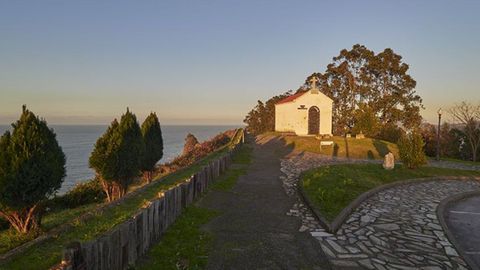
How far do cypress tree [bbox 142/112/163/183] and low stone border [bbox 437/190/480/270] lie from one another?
1433 centimetres

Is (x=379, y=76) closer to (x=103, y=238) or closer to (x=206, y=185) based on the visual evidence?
(x=206, y=185)

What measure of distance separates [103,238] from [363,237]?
5914mm

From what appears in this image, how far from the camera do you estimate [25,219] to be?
8.82m

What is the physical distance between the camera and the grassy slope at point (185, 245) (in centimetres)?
599

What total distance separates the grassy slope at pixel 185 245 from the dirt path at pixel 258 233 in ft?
0.81

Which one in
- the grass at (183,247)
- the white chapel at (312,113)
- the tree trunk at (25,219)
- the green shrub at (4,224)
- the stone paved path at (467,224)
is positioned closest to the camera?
the grass at (183,247)

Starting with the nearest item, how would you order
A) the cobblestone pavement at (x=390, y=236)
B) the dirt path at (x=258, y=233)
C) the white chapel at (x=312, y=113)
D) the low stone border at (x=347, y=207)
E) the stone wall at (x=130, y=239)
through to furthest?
1. the stone wall at (x=130, y=239)
2. the dirt path at (x=258, y=233)
3. the cobblestone pavement at (x=390, y=236)
4. the low stone border at (x=347, y=207)
5. the white chapel at (x=312, y=113)

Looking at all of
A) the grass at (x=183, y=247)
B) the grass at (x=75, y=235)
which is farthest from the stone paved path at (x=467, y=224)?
the grass at (x=75, y=235)

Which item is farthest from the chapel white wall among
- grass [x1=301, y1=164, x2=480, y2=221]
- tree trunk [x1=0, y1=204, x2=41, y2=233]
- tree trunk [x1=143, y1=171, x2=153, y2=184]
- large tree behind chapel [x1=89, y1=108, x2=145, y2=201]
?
tree trunk [x1=0, y1=204, x2=41, y2=233]

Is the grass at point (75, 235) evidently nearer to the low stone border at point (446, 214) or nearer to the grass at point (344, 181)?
the grass at point (344, 181)

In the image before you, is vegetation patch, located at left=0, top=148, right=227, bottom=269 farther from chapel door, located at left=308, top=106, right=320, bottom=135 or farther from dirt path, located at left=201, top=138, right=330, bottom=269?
chapel door, located at left=308, top=106, right=320, bottom=135

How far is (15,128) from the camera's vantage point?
8.58m

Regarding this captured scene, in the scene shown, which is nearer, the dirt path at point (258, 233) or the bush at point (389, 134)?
the dirt path at point (258, 233)

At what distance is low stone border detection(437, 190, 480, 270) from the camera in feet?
21.1
